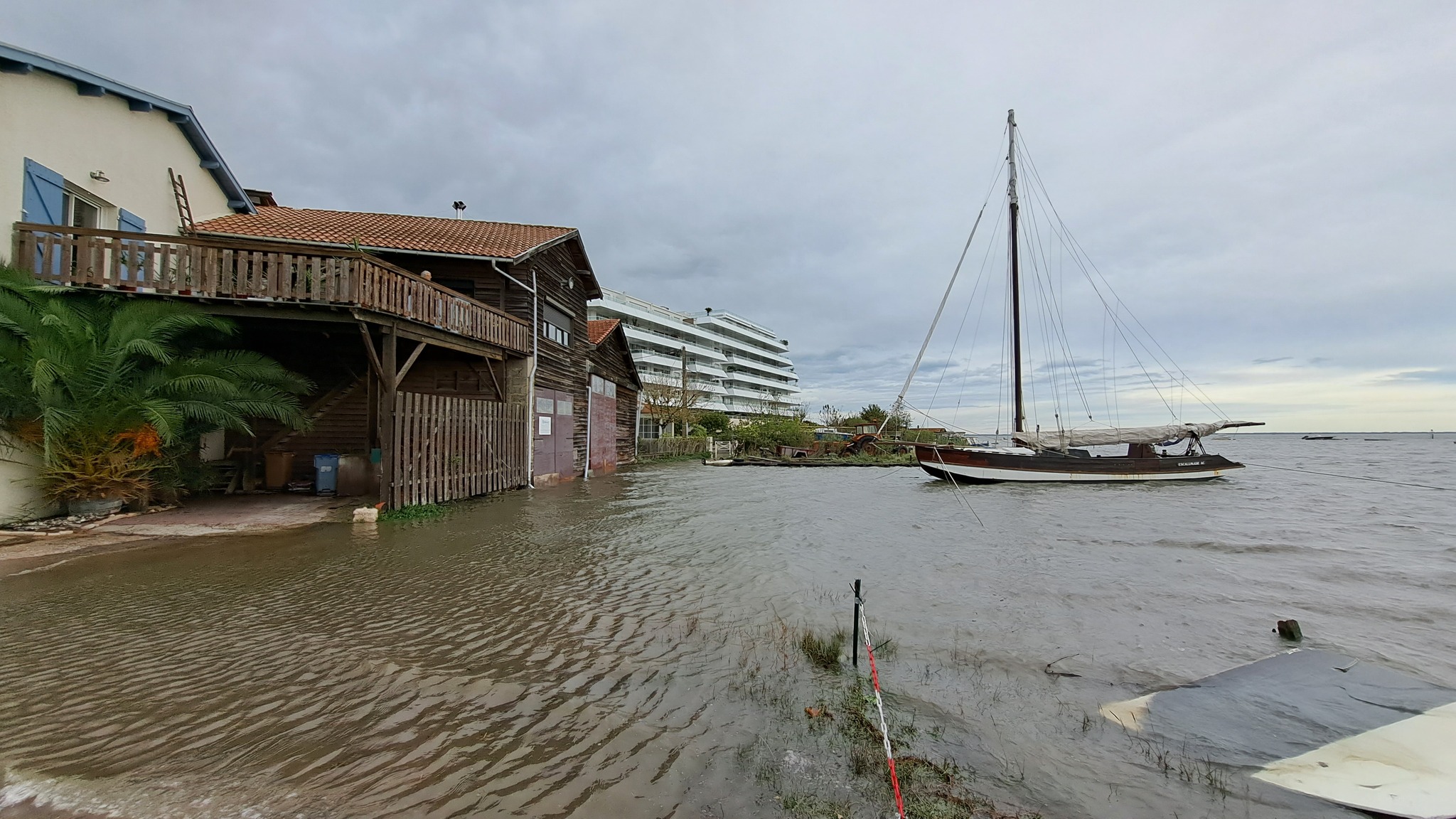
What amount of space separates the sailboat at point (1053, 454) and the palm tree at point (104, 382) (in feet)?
65.2

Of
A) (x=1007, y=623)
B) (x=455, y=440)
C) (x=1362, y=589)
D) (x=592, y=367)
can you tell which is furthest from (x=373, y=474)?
(x=1362, y=589)

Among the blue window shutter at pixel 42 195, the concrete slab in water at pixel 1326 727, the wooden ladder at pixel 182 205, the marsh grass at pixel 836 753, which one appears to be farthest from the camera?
the wooden ladder at pixel 182 205

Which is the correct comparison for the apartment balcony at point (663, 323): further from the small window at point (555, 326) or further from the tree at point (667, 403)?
the small window at point (555, 326)

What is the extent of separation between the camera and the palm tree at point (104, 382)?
7.82 m

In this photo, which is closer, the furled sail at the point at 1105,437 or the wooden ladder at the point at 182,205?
the wooden ladder at the point at 182,205

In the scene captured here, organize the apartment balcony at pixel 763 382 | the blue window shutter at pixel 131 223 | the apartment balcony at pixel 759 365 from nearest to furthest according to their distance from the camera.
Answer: the blue window shutter at pixel 131 223, the apartment balcony at pixel 763 382, the apartment balcony at pixel 759 365

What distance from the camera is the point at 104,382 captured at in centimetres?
835

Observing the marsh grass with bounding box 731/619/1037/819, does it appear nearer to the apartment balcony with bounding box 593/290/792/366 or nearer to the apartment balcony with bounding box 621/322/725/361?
the apartment balcony with bounding box 593/290/792/366

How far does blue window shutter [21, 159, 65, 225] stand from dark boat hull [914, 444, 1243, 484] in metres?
22.2

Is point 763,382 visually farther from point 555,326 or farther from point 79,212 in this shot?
point 79,212

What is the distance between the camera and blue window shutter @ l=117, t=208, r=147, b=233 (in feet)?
35.7

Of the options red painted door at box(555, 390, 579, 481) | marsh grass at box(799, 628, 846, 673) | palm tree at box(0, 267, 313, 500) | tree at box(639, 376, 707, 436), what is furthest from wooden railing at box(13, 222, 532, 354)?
tree at box(639, 376, 707, 436)

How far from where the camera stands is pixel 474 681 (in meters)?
3.95

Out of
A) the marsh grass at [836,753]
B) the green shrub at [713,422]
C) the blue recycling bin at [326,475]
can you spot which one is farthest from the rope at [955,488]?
the green shrub at [713,422]
